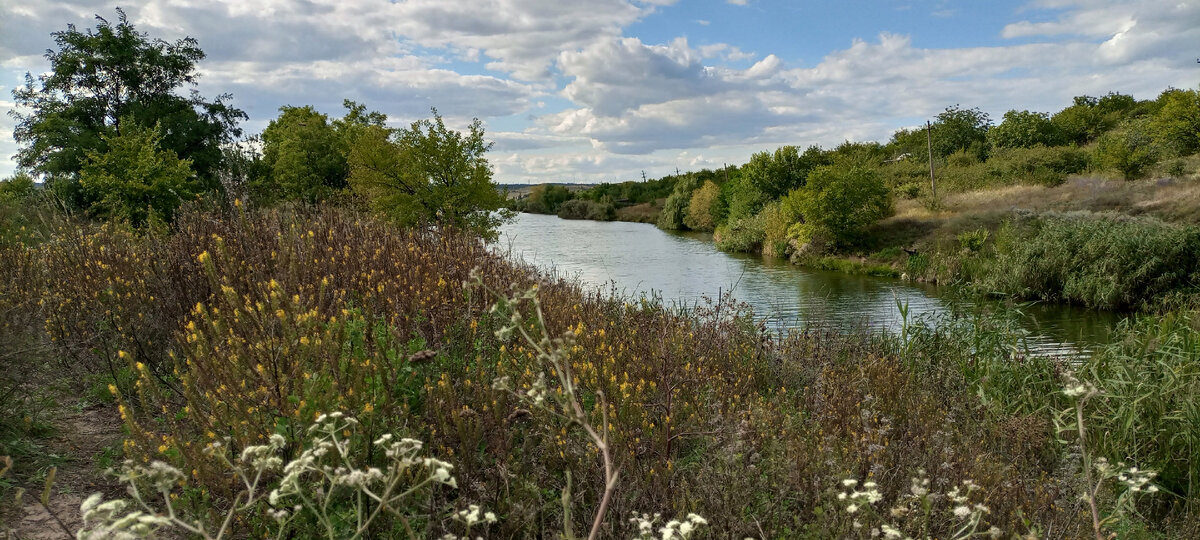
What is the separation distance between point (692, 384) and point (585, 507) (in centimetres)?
149

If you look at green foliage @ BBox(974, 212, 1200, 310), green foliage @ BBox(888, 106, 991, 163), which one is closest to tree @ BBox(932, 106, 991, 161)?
green foliage @ BBox(888, 106, 991, 163)

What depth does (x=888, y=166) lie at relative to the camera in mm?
49125

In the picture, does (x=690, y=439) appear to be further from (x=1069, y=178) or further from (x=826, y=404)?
(x=1069, y=178)

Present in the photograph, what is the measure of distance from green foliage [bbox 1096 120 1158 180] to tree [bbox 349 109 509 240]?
104 ft

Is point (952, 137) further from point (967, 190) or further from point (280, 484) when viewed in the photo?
point (280, 484)

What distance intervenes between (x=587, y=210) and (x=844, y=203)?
5281 cm

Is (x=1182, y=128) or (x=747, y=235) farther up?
(x=1182, y=128)

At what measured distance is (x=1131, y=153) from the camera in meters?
33.3

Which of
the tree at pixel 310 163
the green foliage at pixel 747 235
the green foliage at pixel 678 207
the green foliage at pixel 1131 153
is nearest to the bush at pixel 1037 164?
the green foliage at pixel 1131 153

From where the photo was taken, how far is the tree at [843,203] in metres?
29.6

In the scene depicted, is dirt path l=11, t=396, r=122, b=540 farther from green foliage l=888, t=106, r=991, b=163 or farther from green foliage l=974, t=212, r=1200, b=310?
green foliage l=888, t=106, r=991, b=163

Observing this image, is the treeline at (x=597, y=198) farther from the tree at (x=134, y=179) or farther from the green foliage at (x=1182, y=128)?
the tree at (x=134, y=179)

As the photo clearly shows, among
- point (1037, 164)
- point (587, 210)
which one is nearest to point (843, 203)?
point (1037, 164)

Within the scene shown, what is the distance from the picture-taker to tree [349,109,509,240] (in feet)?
74.0
